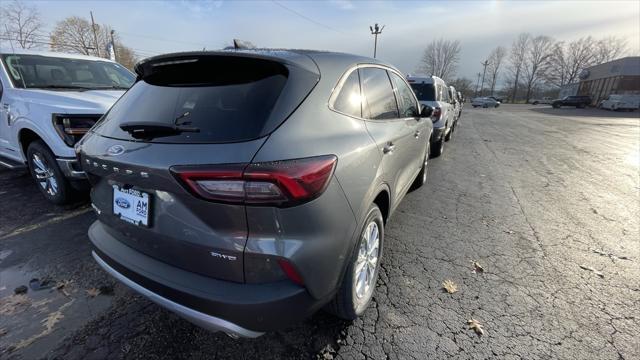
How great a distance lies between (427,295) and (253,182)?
1.96m

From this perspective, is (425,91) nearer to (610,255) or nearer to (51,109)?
(610,255)

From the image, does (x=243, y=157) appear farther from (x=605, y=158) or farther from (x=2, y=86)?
(x=605, y=158)

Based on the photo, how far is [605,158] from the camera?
27.8ft

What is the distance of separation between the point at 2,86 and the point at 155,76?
12.9ft

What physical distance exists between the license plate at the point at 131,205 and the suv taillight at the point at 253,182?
1.21 ft

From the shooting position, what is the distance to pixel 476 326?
7.54ft

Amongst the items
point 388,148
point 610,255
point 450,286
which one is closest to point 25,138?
point 388,148

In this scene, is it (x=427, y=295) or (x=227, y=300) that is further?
(x=427, y=295)

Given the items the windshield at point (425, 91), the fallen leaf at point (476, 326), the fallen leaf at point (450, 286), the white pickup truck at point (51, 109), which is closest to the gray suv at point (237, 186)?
the fallen leaf at point (476, 326)

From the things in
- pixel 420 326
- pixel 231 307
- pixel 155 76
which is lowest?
pixel 420 326

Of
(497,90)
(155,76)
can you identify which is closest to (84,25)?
(155,76)

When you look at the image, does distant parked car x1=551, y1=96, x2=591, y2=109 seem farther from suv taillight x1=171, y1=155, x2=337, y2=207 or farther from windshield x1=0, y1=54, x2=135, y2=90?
suv taillight x1=171, y1=155, x2=337, y2=207

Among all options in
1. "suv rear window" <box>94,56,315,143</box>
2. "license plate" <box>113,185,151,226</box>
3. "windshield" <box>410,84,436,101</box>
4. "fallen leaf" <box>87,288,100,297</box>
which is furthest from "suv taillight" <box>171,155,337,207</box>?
"windshield" <box>410,84,436,101</box>

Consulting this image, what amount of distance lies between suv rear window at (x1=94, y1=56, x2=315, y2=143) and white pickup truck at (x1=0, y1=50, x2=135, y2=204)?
1.61m
